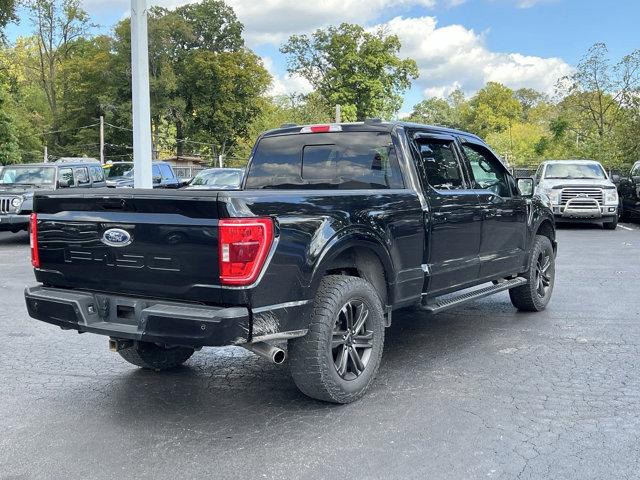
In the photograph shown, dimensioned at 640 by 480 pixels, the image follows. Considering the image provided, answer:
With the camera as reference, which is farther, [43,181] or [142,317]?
[43,181]

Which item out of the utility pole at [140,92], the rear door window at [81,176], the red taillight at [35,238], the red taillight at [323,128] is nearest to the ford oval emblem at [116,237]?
the red taillight at [35,238]

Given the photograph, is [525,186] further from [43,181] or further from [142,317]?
[43,181]

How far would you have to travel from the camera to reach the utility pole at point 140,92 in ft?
37.2

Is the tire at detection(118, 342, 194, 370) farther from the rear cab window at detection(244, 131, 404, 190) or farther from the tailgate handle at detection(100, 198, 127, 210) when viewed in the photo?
the rear cab window at detection(244, 131, 404, 190)

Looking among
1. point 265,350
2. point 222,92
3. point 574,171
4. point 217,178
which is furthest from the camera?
point 222,92

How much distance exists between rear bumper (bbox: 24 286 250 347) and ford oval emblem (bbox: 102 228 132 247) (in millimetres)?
337

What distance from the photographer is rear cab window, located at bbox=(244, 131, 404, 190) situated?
5.30 meters

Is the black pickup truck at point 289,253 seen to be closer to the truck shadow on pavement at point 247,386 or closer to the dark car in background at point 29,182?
the truck shadow on pavement at point 247,386

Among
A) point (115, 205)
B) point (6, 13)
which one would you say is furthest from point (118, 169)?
point (115, 205)

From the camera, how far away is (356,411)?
4.29m

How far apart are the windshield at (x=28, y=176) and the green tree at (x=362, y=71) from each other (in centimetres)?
4795

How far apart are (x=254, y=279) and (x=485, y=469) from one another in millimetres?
1600

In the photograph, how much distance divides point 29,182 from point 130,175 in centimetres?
627

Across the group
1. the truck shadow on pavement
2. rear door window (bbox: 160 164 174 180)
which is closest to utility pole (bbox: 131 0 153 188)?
the truck shadow on pavement
